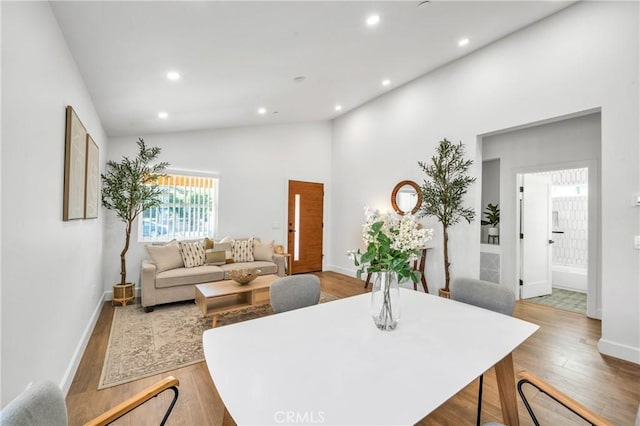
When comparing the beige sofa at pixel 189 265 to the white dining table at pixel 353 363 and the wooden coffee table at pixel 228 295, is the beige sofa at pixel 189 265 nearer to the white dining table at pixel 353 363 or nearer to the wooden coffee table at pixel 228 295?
the wooden coffee table at pixel 228 295

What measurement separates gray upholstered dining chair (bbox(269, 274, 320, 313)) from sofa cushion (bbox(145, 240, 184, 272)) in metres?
2.86

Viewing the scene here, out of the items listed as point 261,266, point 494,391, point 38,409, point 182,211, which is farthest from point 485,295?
point 182,211

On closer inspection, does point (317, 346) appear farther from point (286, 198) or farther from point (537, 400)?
point (286, 198)

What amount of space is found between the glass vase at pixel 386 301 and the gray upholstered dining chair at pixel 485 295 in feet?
2.75

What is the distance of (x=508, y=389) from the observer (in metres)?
1.49

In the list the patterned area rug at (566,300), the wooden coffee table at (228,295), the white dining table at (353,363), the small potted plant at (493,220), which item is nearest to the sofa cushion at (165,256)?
the wooden coffee table at (228,295)

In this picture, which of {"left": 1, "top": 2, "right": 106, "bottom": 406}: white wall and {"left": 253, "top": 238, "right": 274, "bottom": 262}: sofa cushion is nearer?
{"left": 1, "top": 2, "right": 106, "bottom": 406}: white wall

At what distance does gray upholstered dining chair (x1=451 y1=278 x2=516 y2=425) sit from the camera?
180 cm

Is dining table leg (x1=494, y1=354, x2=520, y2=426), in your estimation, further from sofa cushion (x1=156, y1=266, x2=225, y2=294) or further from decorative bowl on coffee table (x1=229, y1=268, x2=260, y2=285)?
sofa cushion (x1=156, y1=266, x2=225, y2=294)

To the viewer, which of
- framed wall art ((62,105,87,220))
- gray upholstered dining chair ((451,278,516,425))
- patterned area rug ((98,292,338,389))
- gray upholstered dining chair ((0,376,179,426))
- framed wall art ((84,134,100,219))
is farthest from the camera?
framed wall art ((84,134,100,219))

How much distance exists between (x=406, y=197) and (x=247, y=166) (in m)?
3.13

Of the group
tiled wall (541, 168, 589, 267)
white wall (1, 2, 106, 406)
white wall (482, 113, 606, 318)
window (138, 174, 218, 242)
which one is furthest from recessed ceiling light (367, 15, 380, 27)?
tiled wall (541, 168, 589, 267)

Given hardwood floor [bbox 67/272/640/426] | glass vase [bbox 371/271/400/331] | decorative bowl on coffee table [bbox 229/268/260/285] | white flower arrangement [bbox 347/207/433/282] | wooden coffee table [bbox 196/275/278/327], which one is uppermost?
white flower arrangement [bbox 347/207/433/282]

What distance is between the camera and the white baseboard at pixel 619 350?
102 inches
